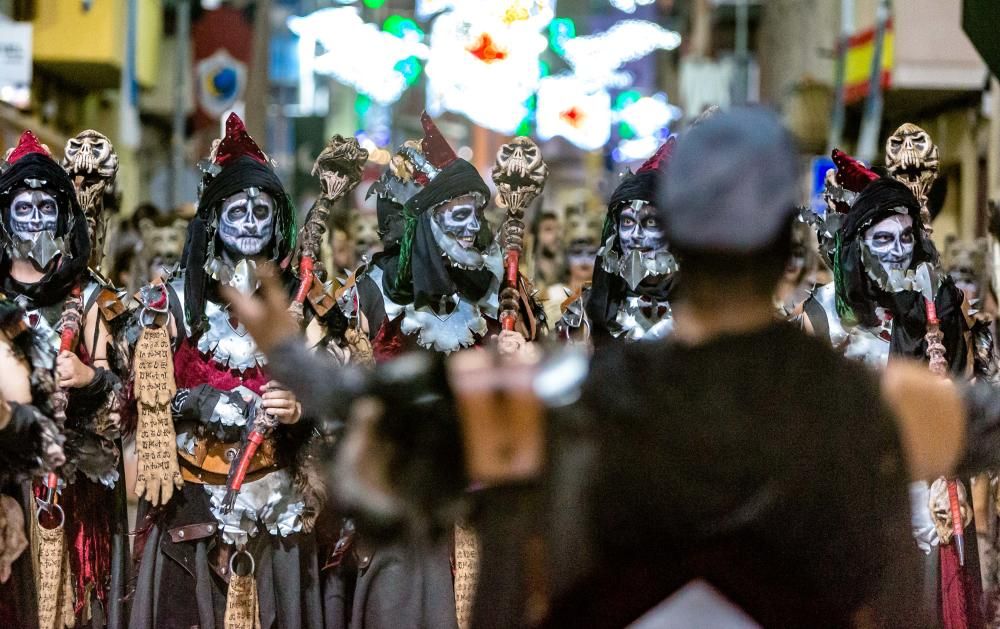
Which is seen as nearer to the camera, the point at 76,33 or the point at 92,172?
the point at 92,172

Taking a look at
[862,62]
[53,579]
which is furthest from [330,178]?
[862,62]

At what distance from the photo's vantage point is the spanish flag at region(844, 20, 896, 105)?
799 inches

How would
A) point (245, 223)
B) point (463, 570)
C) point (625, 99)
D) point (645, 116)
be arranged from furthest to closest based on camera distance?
point (625, 99)
point (645, 116)
point (463, 570)
point (245, 223)

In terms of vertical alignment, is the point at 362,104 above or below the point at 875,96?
A: above

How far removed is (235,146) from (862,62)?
617 inches

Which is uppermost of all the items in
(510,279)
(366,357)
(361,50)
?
(361,50)

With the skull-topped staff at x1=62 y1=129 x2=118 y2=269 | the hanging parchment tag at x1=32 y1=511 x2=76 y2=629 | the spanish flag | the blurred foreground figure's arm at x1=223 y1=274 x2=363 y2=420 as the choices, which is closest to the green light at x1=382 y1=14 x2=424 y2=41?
the spanish flag

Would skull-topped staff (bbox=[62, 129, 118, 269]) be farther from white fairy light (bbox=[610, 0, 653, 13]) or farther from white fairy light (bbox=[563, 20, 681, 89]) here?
white fairy light (bbox=[610, 0, 653, 13])

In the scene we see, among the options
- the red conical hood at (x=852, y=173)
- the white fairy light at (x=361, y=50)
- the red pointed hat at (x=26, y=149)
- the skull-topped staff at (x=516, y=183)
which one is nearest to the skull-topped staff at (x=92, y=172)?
the red pointed hat at (x=26, y=149)

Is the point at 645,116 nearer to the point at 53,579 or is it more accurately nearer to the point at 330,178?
the point at 330,178

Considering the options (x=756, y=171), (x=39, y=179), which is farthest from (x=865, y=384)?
(x=39, y=179)

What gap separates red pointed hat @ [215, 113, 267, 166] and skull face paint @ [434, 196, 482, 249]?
31.4 inches

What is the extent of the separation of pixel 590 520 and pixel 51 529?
4.65 m

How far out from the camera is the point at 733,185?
8.76 ft
